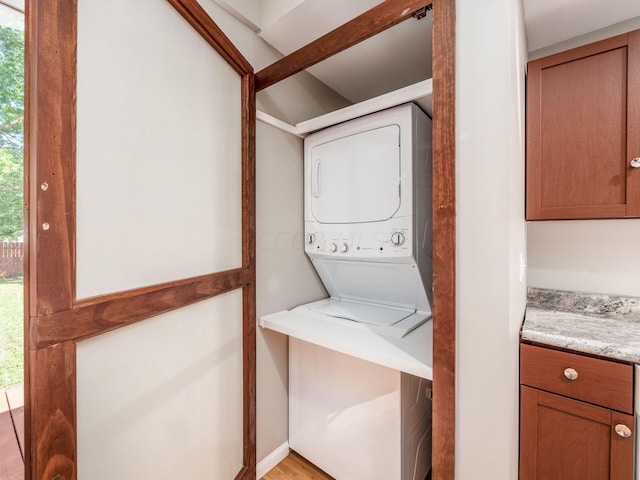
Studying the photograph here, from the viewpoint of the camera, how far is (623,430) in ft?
3.68

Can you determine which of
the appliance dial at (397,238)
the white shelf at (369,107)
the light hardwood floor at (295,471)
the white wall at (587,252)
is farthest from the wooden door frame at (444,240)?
the white wall at (587,252)

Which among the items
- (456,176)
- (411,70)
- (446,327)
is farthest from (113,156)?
(411,70)

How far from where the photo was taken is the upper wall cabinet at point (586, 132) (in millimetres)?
1360

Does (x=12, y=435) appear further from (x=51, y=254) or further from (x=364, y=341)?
(x=364, y=341)

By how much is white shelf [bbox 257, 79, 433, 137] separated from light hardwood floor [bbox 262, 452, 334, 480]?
2.37 metres

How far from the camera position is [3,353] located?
2.42 ft

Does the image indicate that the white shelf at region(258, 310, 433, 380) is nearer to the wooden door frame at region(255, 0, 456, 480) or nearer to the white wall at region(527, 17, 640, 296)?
the wooden door frame at region(255, 0, 456, 480)

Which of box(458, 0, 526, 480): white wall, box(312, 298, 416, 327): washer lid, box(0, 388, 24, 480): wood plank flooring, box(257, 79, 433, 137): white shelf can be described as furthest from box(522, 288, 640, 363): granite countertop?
box(0, 388, 24, 480): wood plank flooring

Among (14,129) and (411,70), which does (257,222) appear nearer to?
(14,129)

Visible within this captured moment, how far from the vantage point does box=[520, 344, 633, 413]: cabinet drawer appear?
114 centimetres

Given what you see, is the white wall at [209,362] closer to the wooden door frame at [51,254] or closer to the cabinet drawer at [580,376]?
the wooden door frame at [51,254]

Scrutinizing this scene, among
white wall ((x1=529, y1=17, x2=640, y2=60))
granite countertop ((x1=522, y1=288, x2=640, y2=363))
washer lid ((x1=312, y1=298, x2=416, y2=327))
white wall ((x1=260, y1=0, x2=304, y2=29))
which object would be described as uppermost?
white wall ((x1=260, y1=0, x2=304, y2=29))

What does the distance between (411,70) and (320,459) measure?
2.85 meters

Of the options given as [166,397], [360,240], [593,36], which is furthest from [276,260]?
[593,36]
